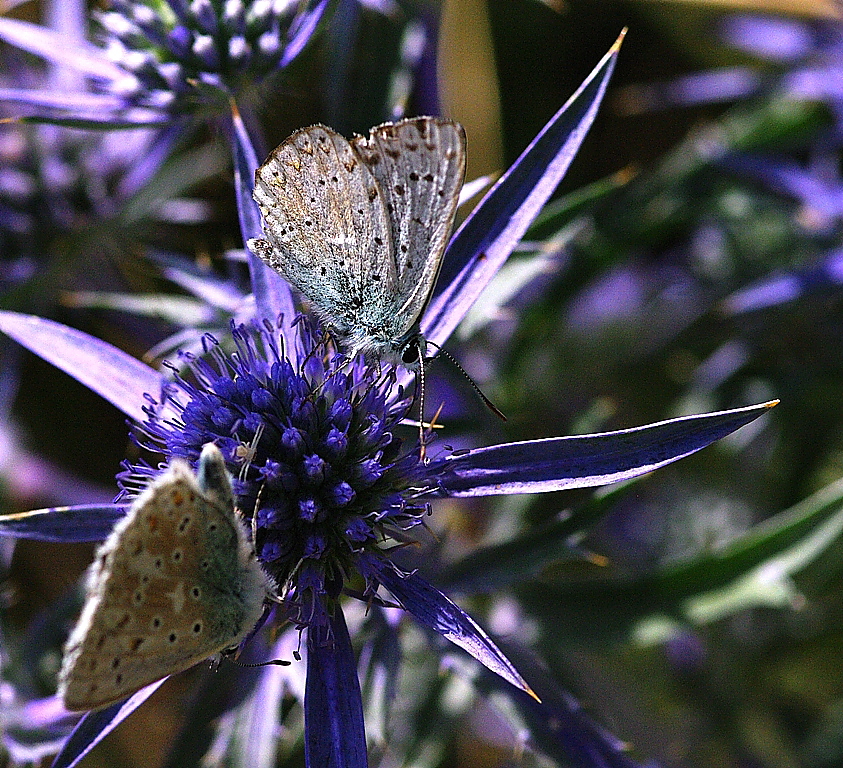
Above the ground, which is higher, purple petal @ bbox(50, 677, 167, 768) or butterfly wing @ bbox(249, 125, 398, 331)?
butterfly wing @ bbox(249, 125, 398, 331)

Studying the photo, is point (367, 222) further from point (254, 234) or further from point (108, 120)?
point (108, 120)

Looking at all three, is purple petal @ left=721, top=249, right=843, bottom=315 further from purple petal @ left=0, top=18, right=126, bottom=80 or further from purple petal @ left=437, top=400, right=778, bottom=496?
purple petal @ left=0, top=18, right=126, bottom=80

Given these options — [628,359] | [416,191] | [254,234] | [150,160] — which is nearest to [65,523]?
[254,234]

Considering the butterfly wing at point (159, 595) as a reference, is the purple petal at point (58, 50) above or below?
above

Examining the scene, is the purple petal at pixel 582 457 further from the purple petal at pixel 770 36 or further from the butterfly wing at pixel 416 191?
the purple petal at pixel 770 36

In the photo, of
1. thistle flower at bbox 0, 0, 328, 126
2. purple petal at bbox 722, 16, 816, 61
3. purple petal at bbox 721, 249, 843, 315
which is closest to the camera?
thistle flower at bbox 0, 0, 328, 126

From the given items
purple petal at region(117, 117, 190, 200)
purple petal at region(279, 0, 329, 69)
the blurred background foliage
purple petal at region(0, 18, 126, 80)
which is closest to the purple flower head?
the blurred background foliage

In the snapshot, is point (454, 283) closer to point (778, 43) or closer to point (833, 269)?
point (833, 269)

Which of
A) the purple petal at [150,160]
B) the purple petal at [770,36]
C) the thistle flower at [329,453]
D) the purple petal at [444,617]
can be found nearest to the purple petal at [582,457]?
the thistle flower at [329,453]
